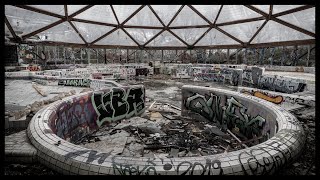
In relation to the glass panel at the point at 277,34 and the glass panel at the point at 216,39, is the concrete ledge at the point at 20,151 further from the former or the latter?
A: the glass panel at the point at 216,39

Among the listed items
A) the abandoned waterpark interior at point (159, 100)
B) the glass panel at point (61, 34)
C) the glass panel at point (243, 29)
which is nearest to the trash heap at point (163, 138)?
the abandoned waterpark interior at point (159, 100)

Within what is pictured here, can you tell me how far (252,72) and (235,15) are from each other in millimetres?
7649

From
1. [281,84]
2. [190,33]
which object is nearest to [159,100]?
[281,84]

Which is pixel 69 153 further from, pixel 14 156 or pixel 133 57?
pixel 133 57

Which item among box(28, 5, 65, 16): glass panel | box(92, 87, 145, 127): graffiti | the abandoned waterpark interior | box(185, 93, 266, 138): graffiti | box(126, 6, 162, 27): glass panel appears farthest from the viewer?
box(126, 6, 162, 27): glass panel

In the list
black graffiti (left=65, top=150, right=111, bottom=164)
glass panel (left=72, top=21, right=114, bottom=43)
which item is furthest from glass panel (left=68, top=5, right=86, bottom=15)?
black graffiti (left=65, top=150, right=111, bottom=164)

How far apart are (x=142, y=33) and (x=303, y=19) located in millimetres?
22048

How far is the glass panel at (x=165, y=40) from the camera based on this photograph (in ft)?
113

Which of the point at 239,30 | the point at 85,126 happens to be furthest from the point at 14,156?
the point at 239,30

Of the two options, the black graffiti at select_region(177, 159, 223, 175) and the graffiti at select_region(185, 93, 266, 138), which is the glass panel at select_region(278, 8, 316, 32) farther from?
the black graffiti at select_region(177, 159, 223, 175)

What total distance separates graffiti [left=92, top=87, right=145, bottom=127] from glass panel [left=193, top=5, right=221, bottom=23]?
17.0 m

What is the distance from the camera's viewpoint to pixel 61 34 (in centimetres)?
2902

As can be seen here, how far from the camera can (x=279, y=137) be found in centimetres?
583

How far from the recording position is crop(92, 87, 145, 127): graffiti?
1248 centimetres
